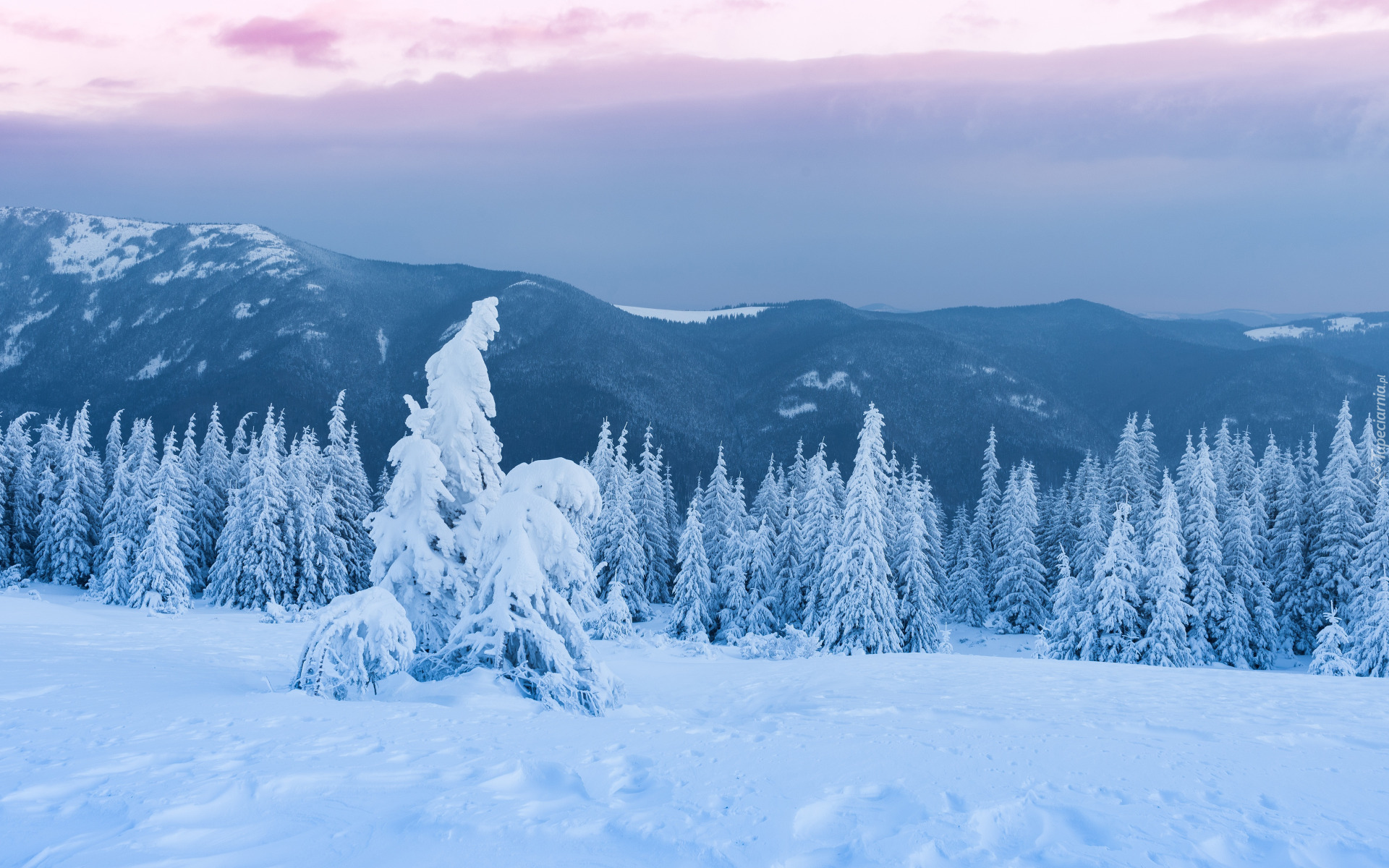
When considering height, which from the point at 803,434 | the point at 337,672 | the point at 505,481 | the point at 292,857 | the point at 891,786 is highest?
the point at 505,481

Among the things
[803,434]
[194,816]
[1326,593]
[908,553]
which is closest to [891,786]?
[194,816]

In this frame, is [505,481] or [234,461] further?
[234,461]

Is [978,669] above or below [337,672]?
below

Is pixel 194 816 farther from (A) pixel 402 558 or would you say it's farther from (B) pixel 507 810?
(A) pixel 402 558

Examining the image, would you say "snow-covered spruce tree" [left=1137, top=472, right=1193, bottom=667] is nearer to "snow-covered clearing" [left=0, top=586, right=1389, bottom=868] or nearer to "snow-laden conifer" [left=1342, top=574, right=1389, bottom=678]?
"snow-laden conifer" [left=1342, top=574, right=1389, bottom=678]

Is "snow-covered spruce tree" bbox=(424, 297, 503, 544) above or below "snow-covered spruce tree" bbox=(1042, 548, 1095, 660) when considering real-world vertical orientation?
above

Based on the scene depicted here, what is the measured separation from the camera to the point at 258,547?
37969mm

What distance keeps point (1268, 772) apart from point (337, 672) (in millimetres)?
12396

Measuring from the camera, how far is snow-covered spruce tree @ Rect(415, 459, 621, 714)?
42.9 ft

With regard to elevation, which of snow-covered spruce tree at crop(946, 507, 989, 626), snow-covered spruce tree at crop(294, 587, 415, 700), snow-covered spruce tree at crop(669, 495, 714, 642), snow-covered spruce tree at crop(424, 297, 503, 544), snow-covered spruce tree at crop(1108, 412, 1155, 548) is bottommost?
snow-covered spruce tree at crop(946, 507, 989, 626)

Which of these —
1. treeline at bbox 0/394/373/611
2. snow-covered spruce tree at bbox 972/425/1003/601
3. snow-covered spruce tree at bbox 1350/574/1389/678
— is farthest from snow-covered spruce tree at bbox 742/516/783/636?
snow-covered spruce tree at bbox 1350/574/1389/678

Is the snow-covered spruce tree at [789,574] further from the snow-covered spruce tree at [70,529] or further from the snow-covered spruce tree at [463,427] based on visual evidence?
the snow-covered spruce tree at [70,529]

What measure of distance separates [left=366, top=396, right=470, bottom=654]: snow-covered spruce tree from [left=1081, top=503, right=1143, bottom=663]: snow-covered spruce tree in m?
28.5

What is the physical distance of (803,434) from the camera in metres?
182
